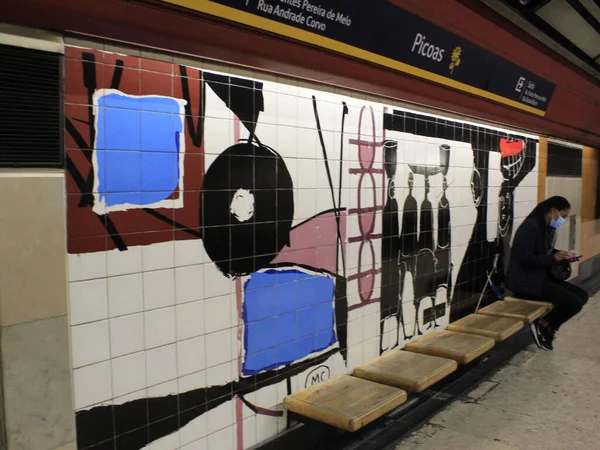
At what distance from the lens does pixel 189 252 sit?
253 cm

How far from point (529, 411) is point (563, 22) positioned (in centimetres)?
348

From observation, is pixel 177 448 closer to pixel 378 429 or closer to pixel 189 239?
pixel 189 239

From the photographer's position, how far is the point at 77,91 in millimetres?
2094

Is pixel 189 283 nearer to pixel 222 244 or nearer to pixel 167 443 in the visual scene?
pixel 222 244

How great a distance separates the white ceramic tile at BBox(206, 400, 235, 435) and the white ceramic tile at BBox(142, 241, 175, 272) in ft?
2.83

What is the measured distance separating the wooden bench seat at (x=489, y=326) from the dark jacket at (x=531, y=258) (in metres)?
0.79

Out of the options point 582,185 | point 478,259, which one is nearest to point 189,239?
point 478,259

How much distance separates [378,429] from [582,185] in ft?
21.9

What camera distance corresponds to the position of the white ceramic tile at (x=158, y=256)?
236 cm

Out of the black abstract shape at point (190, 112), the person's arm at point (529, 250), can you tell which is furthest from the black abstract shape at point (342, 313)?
the person's arm at point (529, 250)

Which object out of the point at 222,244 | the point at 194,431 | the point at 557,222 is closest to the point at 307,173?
the point at 222,244

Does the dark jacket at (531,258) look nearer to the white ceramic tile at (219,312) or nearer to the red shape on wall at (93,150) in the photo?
the white ceramic tile at (219,312)

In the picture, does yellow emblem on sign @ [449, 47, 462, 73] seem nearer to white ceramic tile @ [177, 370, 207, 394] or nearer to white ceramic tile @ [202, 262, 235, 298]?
white ceramic tile @ [202, 262, 235, 298]

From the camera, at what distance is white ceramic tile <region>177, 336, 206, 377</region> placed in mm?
2521
